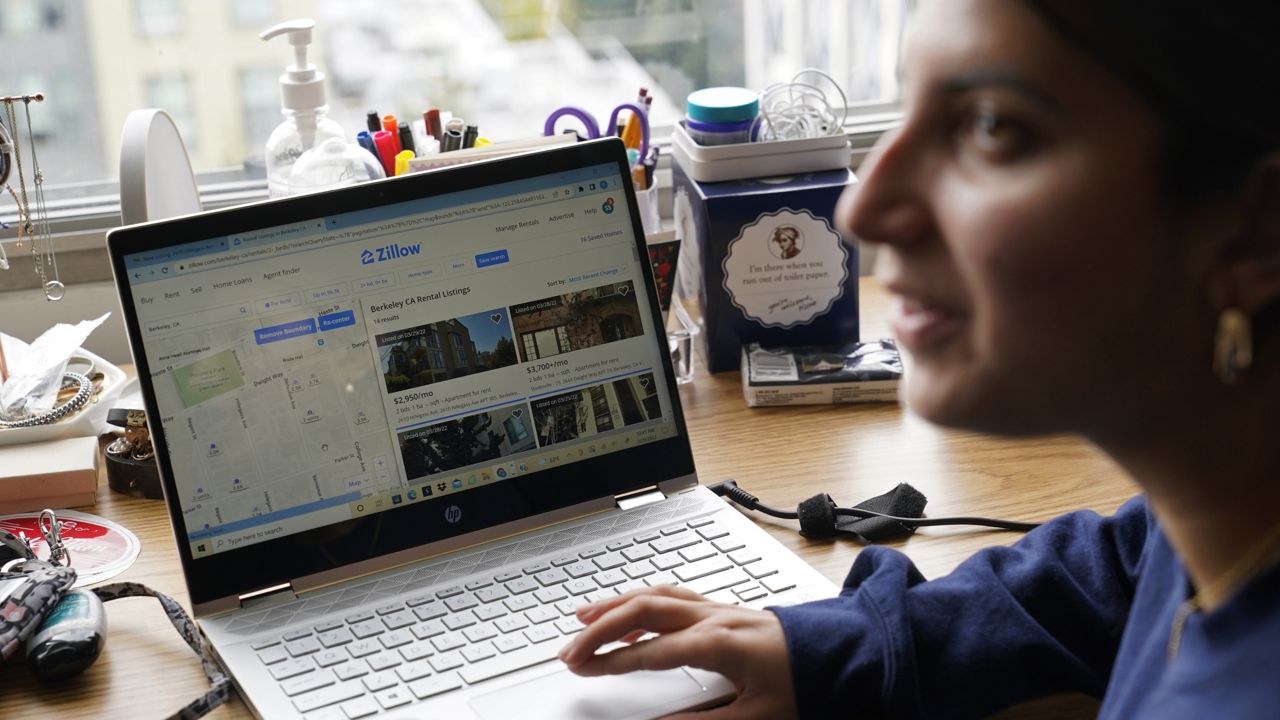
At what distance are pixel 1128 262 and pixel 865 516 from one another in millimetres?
559

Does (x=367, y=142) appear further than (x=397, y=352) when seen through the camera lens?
Yes

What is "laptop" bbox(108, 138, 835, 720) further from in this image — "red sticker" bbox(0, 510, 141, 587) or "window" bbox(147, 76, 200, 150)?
"window" bbox(147, 76, 200, 150)

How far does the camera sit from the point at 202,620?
874mm

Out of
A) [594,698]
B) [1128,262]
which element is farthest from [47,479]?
[1128,262]

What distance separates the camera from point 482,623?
857 mm

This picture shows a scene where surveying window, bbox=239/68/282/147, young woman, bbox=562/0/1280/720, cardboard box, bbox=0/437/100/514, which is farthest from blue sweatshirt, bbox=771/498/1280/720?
window, bbox=239/68/282/147

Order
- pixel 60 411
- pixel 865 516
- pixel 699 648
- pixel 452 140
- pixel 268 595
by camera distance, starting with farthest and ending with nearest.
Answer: pixel 452 140
pixel 60 411
pixel 865 516
pixel 268 595
pixel 699 648

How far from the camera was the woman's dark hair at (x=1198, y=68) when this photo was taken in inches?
16.7

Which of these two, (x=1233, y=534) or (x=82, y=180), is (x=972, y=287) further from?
(x=82, y=180)

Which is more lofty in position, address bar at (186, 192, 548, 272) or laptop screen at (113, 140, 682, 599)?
address bar at (186, 192, 548, 272)

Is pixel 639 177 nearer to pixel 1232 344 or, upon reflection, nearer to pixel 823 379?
pixel 823 379

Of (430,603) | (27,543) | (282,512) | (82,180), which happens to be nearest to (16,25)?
(82,180)

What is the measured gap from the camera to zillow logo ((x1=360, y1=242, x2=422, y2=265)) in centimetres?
93

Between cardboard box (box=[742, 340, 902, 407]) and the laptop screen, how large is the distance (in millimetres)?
246
